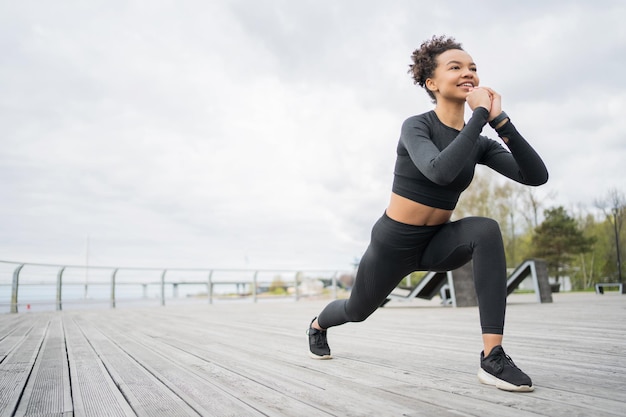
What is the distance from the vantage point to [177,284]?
14.2 metres

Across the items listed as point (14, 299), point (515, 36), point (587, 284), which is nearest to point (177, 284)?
point (14, 299)

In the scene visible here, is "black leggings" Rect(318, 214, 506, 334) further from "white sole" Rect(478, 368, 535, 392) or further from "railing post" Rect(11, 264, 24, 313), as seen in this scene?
"railing post" Rect(11, 264, 24, 313)

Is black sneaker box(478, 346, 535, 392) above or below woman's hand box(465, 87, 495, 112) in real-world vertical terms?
below

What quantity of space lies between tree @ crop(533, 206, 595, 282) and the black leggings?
30785 mm

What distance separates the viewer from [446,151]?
153cm

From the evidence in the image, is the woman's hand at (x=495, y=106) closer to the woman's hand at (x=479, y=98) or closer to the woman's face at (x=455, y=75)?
the woman's hand at (x=479, y=98)

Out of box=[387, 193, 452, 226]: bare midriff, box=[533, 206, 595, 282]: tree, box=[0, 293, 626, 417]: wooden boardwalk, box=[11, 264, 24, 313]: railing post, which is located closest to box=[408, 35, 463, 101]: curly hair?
box=[387, 193, 452, 226]: bare midriff

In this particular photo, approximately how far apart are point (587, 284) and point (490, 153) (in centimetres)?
3917

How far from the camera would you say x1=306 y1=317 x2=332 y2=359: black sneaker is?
8.41 feet

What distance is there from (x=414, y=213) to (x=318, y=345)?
3.88 ft

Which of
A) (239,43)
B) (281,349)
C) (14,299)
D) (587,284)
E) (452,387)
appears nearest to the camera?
(452,387)

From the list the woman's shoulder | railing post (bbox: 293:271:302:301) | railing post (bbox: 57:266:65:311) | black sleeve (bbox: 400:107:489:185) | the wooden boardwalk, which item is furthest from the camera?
railing post (bbox: 293:271:302:301)

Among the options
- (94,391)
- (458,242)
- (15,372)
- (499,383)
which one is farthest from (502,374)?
(15,372)

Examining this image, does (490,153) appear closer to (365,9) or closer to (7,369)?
(7,369)
